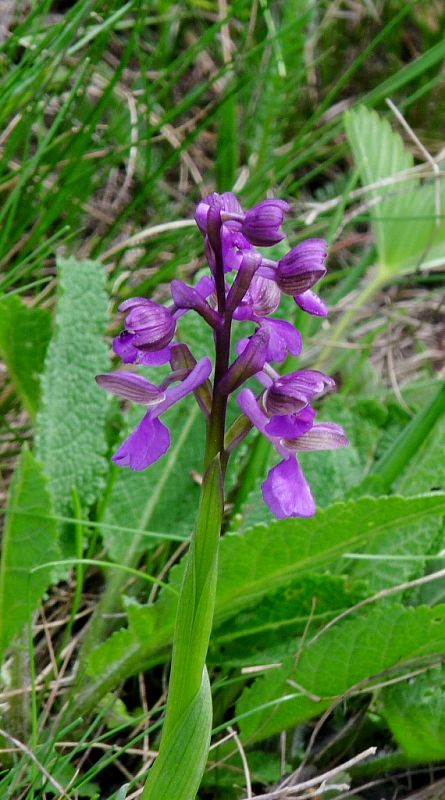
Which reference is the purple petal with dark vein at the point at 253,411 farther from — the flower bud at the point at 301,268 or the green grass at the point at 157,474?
the green grass at the point at 157,474

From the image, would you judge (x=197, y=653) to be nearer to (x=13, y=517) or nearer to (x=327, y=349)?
(x=13, y=517)

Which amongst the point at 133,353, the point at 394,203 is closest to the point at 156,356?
the point at 133,353

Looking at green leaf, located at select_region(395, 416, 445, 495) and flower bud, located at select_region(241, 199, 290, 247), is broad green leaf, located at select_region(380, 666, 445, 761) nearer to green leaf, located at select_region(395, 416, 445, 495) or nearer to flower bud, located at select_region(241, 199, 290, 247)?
green leaf, located at select_region(395, 416, 445, 495)

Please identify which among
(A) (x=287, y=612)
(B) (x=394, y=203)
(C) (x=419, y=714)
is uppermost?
(B) (x=394, y=203)

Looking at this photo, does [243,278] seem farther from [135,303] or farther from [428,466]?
[428,466]

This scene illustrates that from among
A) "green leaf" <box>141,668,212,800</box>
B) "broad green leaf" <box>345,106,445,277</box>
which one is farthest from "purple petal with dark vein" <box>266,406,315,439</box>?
"broad green leaf" <box>345,106,445,277</box>

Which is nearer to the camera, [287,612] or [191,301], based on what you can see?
[191,301]

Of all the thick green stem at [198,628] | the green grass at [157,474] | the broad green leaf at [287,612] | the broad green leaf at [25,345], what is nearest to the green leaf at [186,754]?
the thick green stem at [198,628]
